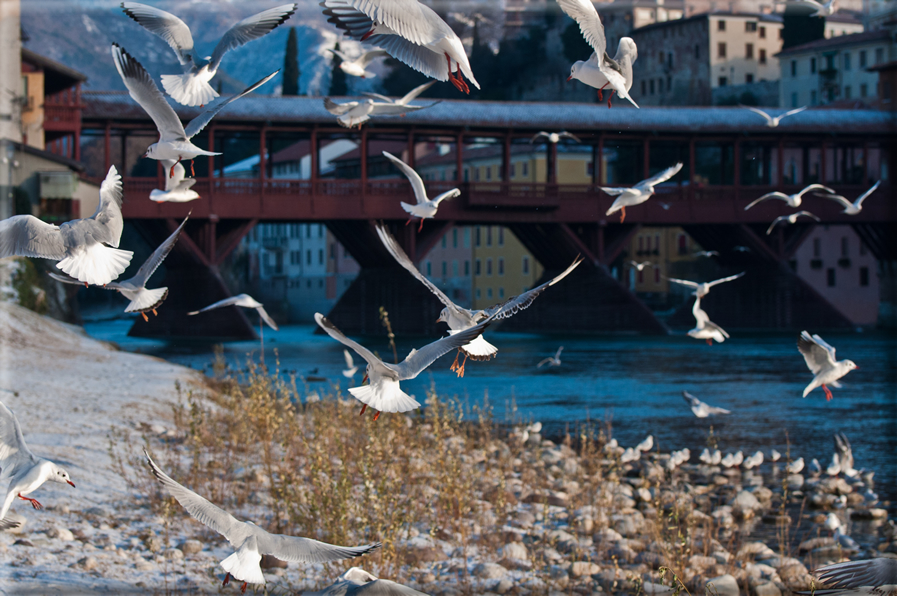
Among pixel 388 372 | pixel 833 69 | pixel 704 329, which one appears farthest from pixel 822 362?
pixel 833 69

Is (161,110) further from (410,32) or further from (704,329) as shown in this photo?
(704,329)

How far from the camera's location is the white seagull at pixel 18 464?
407 centimetres

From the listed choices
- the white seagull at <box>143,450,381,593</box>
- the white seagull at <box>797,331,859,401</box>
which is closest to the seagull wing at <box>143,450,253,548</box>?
the white seagull at <box>143,450,381,593</box>

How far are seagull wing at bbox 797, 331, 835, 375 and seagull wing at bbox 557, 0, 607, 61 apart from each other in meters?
2.95

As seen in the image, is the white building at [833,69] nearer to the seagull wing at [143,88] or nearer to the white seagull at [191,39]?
the white seagull at [191,39]

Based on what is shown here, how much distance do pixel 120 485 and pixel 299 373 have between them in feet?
48.5

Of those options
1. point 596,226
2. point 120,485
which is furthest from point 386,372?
point 596,226

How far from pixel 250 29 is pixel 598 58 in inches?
68.4

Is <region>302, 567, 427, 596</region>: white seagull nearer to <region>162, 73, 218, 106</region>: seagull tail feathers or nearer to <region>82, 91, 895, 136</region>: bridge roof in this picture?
<region>162, 73, 218, 106</region>: seagull tail feathers

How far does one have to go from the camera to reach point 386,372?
4.05m

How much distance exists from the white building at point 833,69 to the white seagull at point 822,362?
175 feet

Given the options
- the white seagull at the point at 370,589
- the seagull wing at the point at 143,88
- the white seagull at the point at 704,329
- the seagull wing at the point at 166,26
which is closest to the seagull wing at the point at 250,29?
the seagull wing at the point at 166,26

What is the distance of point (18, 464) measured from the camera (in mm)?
4195

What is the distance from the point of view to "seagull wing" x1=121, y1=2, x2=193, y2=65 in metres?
4.95
